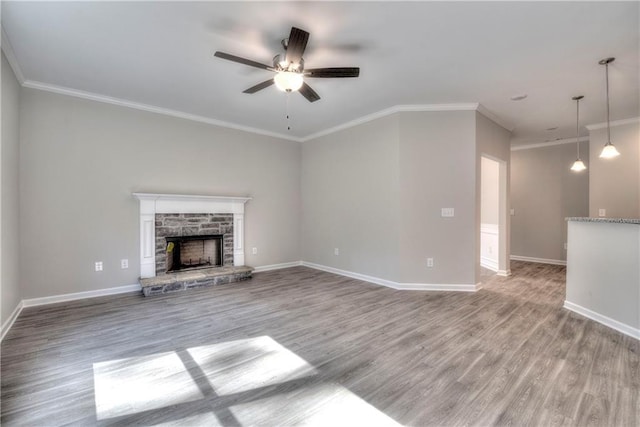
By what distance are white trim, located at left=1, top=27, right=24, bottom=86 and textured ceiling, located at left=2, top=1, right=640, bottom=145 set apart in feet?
0.09

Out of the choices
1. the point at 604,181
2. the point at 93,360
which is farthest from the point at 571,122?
the point at 93,360

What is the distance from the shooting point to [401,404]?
1754mm

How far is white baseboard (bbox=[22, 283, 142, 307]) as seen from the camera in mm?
3486

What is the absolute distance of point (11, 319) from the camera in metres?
2.95

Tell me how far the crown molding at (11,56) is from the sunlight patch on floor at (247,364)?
10.9ft

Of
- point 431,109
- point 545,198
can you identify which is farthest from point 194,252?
point 545,198

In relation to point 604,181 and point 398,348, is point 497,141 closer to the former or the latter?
point 604,181

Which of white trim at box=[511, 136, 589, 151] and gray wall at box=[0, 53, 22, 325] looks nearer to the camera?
gray wall at box=[0, 53, 22, 325]

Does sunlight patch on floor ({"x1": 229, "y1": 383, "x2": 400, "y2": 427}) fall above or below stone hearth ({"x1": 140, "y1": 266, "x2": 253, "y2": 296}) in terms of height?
A: below

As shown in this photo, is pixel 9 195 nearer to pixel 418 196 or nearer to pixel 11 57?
pixel 11 57

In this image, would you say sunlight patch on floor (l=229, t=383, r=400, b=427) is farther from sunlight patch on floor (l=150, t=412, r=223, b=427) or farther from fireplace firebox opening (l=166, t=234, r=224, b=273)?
fireplace firebox opening (l=166, t=234, r=224, b=273)

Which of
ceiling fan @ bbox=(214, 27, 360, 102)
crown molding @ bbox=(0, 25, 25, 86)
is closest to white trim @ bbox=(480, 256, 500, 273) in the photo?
ceiling fan @ bbox=(214, 27, 360, 102)

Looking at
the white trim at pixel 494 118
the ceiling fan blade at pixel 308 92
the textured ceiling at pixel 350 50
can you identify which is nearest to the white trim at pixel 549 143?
the textured ceiling at pixel 350 50

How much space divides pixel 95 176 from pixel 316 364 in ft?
12.9
